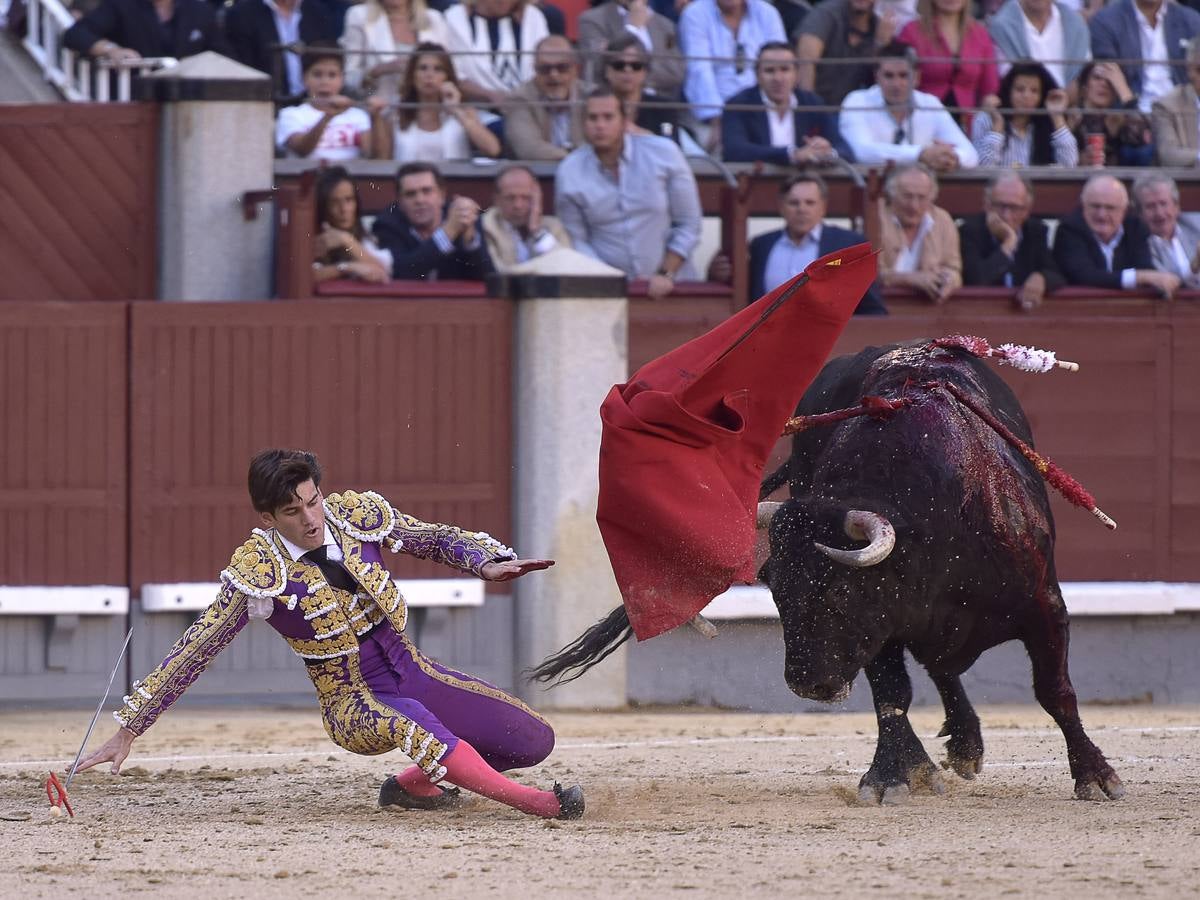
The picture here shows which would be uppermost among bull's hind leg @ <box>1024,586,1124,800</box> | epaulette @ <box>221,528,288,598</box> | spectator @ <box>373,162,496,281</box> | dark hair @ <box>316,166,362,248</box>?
dark hair @ <box>316,166,362,248</box>

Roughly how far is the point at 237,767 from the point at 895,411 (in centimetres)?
219

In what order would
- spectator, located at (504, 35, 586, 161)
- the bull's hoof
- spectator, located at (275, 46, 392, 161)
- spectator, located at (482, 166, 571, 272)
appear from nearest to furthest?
the bull's hoof < spectator, located at (482, 166, 571, 272) < spectator, located at (275, 46, 392, 161) < spectator, located at (504, 35, 586, 161)

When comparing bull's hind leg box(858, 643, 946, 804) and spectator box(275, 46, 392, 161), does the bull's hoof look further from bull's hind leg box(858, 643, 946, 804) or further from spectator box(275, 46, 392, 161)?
spectator box(275, 46, 392, 161)

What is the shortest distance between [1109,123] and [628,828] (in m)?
5.69

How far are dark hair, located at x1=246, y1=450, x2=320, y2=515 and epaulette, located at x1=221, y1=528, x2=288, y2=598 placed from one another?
182 mm

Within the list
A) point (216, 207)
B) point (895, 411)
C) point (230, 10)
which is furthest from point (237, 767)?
point (230, 10)

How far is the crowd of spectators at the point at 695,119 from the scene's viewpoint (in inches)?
324

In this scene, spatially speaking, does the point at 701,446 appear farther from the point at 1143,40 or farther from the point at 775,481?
the point at 1143,40

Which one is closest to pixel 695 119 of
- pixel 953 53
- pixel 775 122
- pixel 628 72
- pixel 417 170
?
pixel 775 122

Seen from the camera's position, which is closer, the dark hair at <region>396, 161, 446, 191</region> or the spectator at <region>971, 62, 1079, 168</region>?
the dark hair at <region>396, 161, 446, 191</region>

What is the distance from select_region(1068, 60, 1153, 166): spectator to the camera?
376 inches

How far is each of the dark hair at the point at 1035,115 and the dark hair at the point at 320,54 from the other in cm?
289

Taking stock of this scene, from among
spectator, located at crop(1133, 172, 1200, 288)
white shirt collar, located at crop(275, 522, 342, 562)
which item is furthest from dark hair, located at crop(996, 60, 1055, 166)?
white shirt collar, located at crop(275, 522, 342, 562)

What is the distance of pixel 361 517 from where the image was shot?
16.7 feet
